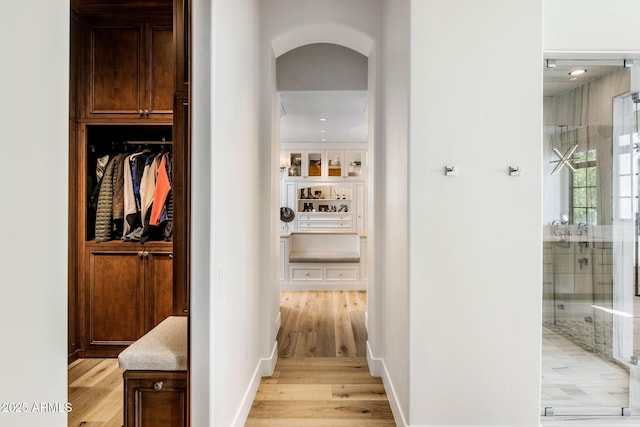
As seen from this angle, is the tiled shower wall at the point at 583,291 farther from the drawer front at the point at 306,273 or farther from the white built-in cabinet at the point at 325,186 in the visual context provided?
the white built-in cabinet at the point at 325,186

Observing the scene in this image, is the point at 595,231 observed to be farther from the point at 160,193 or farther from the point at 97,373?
the point at 97,373

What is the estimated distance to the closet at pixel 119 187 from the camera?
3.08 m

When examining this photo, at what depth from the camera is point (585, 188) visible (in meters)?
2.24

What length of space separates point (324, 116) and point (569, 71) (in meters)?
3.54

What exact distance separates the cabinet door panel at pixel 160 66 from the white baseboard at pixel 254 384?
86.8 inches

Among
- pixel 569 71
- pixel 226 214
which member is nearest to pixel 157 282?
pixel 226 214

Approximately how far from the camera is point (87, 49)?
3141mm

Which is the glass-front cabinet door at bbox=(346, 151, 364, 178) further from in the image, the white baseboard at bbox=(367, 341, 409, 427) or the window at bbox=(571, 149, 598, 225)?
the window at bbox=(571, 149, 598, 225)

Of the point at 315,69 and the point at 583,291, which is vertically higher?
the point at 315,69
